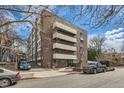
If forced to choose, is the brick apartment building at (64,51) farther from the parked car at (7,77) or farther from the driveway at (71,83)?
the parked car at (7,77)

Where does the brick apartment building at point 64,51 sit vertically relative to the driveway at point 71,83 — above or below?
above

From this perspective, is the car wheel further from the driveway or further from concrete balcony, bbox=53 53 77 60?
concrete balcony, bbox=53 53 77 60

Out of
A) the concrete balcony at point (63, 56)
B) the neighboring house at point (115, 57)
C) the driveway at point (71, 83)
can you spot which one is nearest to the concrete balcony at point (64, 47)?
the concrete balcony at point (63, 56)

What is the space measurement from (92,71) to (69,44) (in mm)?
13896

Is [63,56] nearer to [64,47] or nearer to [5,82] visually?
[64,47]

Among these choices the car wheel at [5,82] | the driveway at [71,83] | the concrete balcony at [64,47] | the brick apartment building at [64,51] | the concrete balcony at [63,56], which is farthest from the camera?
the concrete balcony at [63,56]

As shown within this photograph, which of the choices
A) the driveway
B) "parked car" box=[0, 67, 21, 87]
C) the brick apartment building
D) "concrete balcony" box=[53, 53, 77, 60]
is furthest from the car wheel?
"concrete balcony" box=[53, 53, 77, 60]

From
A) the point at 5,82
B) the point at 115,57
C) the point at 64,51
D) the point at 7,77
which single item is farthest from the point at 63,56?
the point at 5,82

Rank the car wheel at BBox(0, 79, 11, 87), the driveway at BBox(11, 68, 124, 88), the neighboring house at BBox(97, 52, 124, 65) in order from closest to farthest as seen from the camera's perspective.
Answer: the car wheel at BBox(0, 79, 11, 87), the driveway at BBox(11, 68, 124, 88), the neighboring house at BBox(97, 52, 124, 65)

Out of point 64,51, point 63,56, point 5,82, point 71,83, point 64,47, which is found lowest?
point 71,83

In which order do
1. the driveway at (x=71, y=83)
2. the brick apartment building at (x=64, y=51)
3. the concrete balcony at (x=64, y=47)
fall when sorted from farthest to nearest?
1. the concrete balcony at (x=64, y=47)
2. the brick apartment building at (x=64, y=51)
3. the driveway at (x=71, y=83)

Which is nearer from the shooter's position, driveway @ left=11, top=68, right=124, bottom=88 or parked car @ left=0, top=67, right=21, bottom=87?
parked car @ left=0, top=67, right=21, bottom=87

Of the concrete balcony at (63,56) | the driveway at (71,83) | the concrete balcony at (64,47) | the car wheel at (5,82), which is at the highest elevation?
the concrete balcony at (64,47)

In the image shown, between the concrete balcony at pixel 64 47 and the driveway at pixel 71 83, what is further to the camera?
the concrete balcony at pixel 64 47
